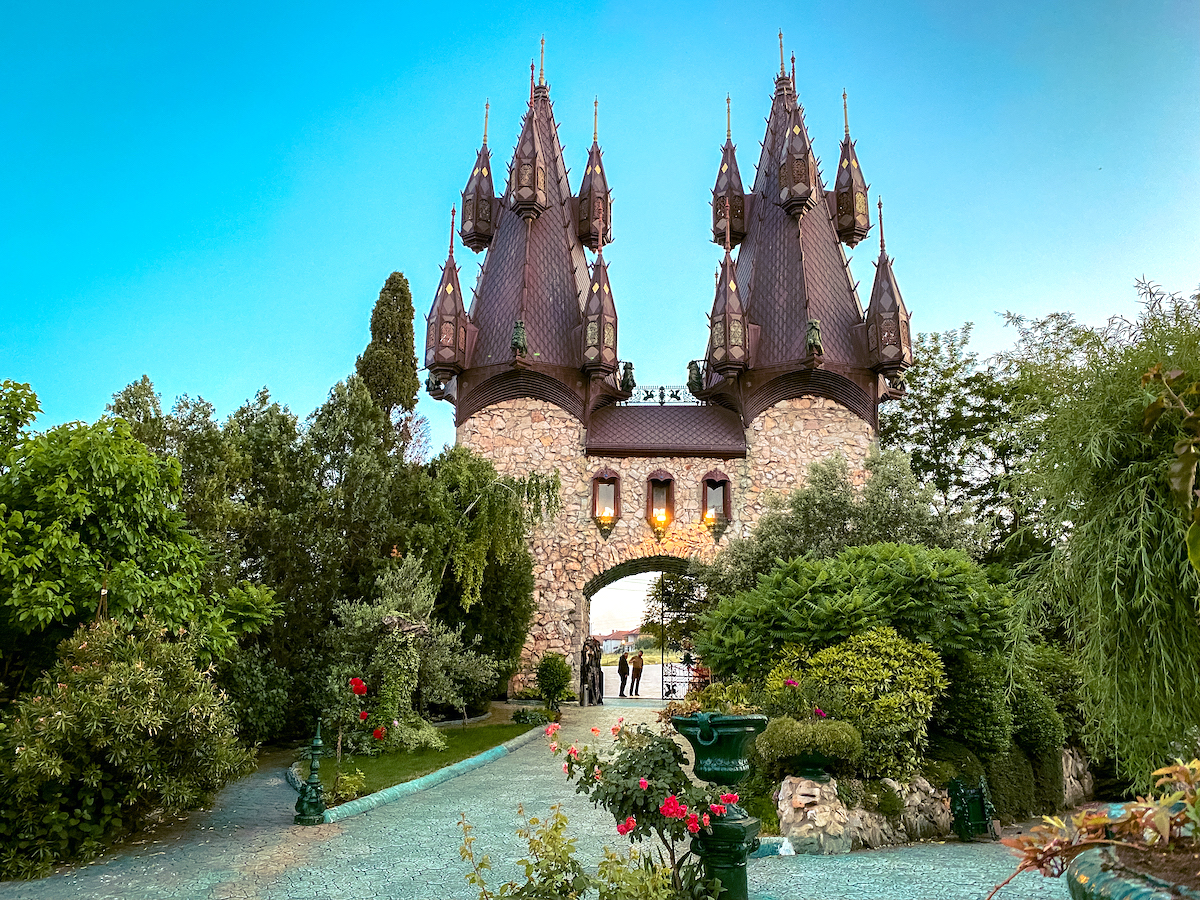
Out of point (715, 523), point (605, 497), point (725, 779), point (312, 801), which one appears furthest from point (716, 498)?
point (725, 779)

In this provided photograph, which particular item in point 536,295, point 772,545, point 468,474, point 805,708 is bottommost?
point 805,708

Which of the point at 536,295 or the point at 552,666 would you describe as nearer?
the point at 552,666

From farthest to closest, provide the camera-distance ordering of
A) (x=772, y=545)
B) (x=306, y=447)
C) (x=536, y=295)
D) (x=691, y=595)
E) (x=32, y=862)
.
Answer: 1. (x=691, y=595)
2. (x=536, y=295)
3. (x=772, y=545)
4. (x=306, y=447)
5. (x=32, y=862)

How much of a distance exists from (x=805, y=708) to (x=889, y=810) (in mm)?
1176

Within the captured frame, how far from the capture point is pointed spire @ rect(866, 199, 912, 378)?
20031mm

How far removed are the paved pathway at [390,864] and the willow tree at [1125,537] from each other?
164 centimetres

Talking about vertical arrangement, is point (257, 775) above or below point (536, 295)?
below

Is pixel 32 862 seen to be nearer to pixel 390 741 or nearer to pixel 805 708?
pixel 390 741

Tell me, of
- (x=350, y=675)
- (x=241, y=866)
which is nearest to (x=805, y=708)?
(x=241, y=866)

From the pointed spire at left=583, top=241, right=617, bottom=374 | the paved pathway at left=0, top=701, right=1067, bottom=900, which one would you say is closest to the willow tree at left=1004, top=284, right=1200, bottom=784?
the paved pathway at left=0, top=701, right=1067, bottom=900

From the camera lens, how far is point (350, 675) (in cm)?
1110

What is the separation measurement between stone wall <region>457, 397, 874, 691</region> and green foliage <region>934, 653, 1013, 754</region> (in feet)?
33.6

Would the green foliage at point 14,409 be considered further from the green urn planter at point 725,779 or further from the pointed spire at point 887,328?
the pointed spire at point 887,328

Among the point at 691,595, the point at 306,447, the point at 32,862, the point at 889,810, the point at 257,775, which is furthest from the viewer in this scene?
the point at 691,595
